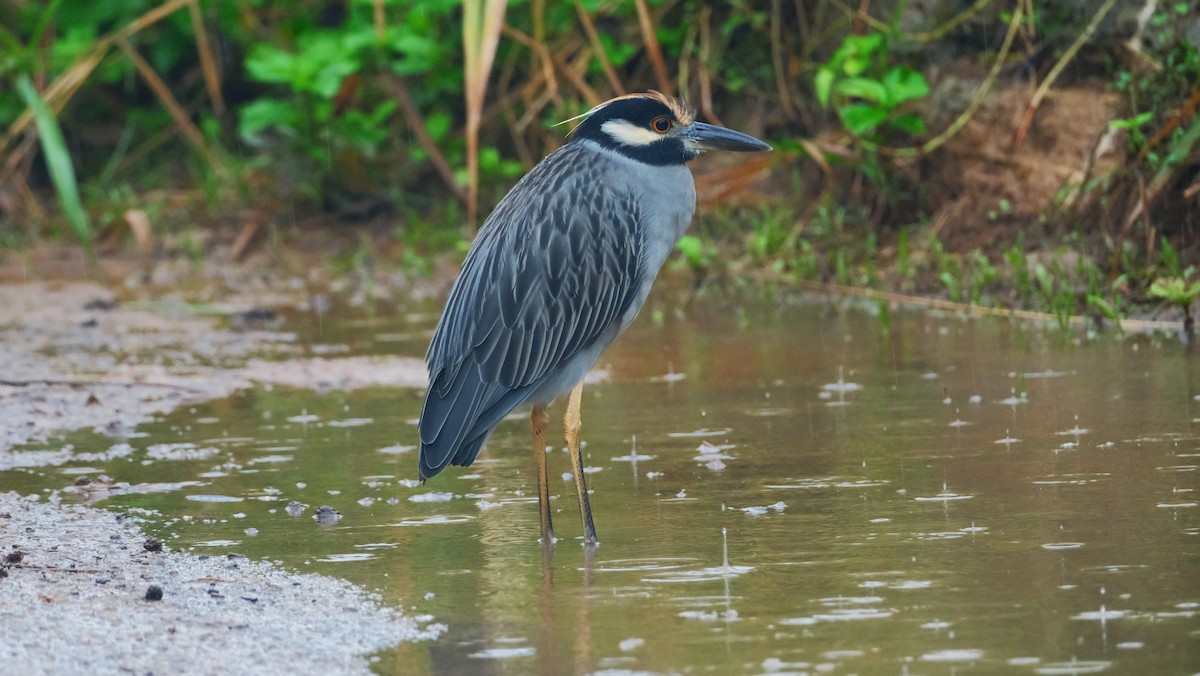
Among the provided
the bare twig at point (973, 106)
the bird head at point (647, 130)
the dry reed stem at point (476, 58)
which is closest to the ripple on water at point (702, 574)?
the bird head at point (647, 130)

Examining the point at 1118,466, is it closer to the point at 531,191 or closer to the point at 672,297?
the point at 531,191

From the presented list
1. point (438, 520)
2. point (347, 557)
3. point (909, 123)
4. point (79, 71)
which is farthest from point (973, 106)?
point (79, 71)

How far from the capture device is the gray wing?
4.92m

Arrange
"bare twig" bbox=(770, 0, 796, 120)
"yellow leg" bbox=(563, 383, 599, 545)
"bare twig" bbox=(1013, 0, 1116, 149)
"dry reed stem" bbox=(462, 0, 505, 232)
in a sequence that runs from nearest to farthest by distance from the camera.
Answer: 1. "yellow leg" bbox=(563, 383, 599, 545)
2. "dry reed stem" bbox=(462, 0, 505, 232)
3. "bare twig" bbox=(1013, 0, 1116, 149)
4. "bare twig" bbox=(770, 0, 796, 120)

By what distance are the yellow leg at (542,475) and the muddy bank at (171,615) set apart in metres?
0.68

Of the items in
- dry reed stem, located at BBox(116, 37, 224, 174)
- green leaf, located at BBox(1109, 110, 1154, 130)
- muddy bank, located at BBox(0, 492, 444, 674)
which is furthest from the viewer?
dry reed stem, located at BBox(116, 37, 224, 174)

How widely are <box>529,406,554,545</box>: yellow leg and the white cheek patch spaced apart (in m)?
0.85

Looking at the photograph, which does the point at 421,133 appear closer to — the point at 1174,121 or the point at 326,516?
the point at 1174,121

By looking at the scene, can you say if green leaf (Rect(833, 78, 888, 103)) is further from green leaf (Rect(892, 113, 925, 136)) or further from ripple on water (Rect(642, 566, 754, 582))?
ripple on water (Rect(642, 566, 754, 582))

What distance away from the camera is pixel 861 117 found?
350 inches

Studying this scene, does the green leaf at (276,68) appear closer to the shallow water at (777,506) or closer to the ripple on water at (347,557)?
the shallow water at (777,506)

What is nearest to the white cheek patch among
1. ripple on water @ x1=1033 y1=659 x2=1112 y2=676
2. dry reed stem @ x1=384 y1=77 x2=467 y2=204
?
ripple on water @ x1=1033 y1=659 x2=1112 y2=676

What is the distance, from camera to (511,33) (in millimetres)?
10492

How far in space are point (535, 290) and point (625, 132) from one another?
58cm
